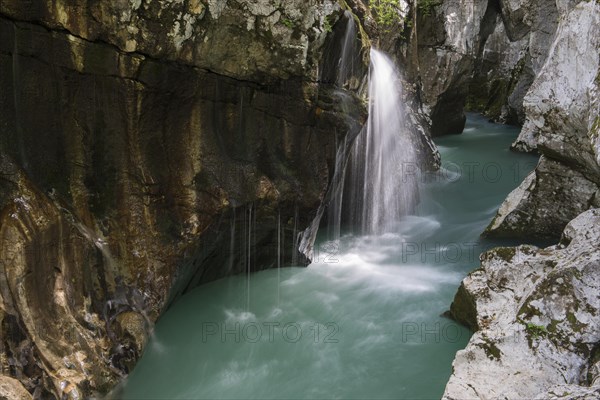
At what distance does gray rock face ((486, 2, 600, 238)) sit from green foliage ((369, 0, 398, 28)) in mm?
5410

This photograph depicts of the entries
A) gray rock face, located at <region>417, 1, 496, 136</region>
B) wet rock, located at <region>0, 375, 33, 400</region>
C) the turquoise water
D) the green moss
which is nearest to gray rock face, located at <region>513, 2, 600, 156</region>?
the turquoise water

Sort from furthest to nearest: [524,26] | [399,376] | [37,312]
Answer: [524,26] → [399,376] → [37,312]

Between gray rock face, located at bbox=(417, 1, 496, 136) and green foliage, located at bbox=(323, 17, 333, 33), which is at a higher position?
gray rock face, located at bbox=(417, 1, 496, 136)

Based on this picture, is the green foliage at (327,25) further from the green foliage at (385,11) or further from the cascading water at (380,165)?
the green foliage at (385,11)

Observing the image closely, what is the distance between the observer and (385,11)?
42.5ft

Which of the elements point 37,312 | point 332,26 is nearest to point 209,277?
point 37,312

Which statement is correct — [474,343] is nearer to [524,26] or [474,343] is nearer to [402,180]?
[402,180]

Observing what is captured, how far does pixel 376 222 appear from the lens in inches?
431

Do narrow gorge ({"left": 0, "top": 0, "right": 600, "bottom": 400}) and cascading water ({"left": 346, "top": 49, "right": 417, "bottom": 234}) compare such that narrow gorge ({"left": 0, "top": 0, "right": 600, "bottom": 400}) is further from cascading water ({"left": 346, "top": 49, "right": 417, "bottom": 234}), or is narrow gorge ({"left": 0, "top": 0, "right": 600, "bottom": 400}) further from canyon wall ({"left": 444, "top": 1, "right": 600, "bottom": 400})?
cascading water ({"left": 346, "top": 49, "right": 417, "bottom": 234})

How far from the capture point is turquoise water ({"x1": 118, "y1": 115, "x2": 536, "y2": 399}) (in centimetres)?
595

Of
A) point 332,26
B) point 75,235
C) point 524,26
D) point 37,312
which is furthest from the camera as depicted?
point 524,26

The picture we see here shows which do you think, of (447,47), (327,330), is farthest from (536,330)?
(447,47)

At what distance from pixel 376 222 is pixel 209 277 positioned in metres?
4.43

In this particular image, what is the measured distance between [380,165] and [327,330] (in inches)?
191
